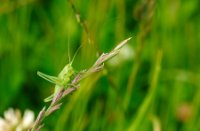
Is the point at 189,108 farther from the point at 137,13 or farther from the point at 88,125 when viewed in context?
the point at 137,13

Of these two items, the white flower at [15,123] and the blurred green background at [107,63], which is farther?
the blurred green background at [107,63]

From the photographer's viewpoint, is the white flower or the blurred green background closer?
the white flower

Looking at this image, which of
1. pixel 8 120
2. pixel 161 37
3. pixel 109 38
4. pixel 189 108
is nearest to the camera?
pixel 8 120

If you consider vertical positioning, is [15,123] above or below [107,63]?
below

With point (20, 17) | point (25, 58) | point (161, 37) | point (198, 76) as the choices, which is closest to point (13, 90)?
point (25, 58)

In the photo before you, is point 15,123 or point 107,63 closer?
point 15,123

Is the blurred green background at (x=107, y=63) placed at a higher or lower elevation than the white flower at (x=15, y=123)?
higher

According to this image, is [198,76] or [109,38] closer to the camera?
[198,76]

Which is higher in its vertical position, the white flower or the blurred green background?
the blurred green background
